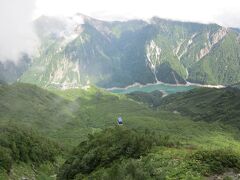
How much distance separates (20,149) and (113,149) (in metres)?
108

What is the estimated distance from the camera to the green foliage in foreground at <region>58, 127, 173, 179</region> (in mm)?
72688

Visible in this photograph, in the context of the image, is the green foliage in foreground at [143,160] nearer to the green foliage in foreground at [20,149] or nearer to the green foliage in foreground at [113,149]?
the green foliage in foreground at [113,149]

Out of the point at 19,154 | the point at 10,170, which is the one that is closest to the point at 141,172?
the point at 10,170

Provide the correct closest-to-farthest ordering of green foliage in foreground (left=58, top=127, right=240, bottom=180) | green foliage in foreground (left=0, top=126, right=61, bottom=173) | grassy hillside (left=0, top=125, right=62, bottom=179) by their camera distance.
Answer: green foliage in foreground (left=58, top=127, right=240, bottom=180) → grassy hillside (left=0, top=125, right=62, bottom=179) → green foliage in foreground (left=0, top=126, right=61, bottom=173)

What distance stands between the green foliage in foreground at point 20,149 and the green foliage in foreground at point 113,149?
70.2 m

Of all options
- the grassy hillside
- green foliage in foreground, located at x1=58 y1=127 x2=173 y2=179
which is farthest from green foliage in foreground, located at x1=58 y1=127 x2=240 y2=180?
the grassy hillside

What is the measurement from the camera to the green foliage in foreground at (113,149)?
7269 centimetres

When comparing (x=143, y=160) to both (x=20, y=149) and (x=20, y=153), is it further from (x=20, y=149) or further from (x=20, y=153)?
(x=20, y=149)

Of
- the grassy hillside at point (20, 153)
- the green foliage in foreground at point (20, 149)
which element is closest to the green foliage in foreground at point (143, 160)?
the grassy hillside at point (20, 153)

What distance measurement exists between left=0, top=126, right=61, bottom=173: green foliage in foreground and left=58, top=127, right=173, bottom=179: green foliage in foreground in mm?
70174

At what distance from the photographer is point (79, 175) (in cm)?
7956

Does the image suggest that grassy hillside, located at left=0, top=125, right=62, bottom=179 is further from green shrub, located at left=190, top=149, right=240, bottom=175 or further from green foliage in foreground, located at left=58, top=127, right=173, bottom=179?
green shrub, located at left=190, top=149, right=240, bottom=175

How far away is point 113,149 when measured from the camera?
249 ft

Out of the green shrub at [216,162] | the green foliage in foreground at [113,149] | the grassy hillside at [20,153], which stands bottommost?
the grassy hillside at [20,153]
